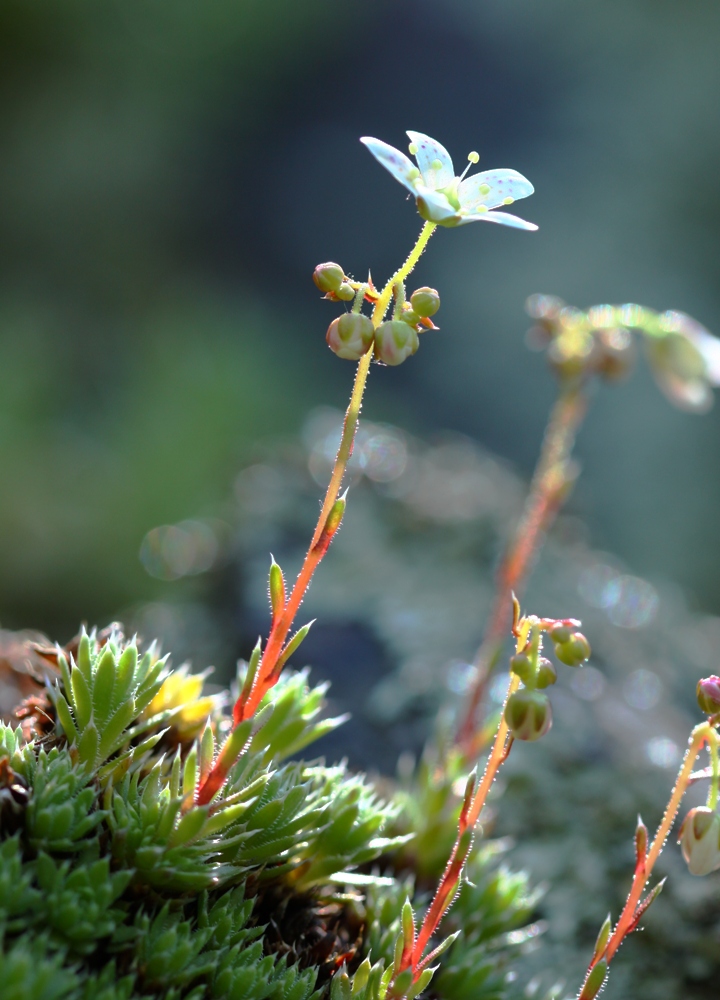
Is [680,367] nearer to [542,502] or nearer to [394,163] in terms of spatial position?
[542,502]

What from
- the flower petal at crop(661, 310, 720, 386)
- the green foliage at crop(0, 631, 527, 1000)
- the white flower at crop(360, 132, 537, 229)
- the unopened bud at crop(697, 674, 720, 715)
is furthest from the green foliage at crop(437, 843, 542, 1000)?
the flower petal at crop(661, 310, 720, 386)

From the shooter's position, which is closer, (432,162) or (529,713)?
(529,713)

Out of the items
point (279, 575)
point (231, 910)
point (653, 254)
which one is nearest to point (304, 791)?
point (231, 910)

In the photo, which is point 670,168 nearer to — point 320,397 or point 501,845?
point 320,397

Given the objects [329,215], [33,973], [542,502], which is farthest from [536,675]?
[329,215]

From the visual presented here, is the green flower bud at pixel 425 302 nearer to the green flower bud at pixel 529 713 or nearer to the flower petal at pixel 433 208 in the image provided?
the flower petal at pixel 433 208

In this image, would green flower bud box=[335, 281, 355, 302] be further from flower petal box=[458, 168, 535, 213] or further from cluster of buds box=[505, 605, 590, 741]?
cluster of buds box=[505, 605, 590, 741]
